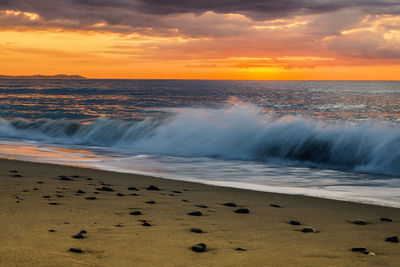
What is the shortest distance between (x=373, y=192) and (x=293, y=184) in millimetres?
1568

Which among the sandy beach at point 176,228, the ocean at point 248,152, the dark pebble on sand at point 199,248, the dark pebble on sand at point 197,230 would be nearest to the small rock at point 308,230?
the sandy beach at point 176,228

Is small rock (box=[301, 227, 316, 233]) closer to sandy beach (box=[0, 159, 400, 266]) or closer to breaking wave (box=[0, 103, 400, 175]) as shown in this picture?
sandy beach (box=[0, 159, 400, 266])

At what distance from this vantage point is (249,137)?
55.3ft

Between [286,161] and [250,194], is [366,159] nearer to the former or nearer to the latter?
[286,161]

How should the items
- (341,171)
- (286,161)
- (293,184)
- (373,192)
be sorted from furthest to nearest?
1. (286,161)
2. (341,171)
3. (293,184)
4. (373,192)

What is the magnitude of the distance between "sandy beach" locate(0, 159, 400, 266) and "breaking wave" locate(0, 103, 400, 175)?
22.0 feet

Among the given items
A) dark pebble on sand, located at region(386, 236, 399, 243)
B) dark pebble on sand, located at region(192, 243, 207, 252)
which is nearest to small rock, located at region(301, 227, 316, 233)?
dark pebble on sand, located at region(386, 236, 399, 243)

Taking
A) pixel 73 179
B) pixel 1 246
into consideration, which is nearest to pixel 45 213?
pixel 1 246

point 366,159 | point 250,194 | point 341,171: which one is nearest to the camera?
point 250,194

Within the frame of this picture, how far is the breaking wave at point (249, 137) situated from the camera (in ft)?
44.0

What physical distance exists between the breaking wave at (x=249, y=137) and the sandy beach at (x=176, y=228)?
669 centimetres

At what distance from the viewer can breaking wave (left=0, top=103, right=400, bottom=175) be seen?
13422 millimetres

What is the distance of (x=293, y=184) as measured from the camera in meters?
9.26

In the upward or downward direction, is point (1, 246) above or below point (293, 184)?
above
